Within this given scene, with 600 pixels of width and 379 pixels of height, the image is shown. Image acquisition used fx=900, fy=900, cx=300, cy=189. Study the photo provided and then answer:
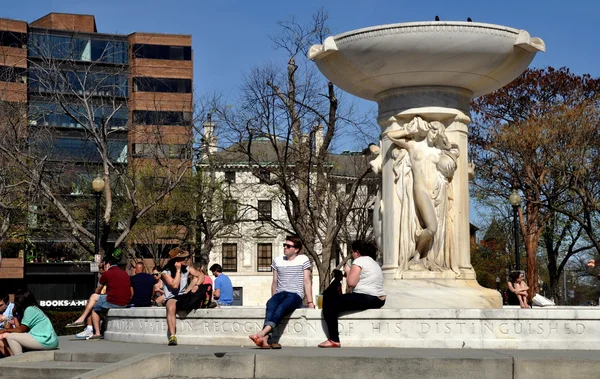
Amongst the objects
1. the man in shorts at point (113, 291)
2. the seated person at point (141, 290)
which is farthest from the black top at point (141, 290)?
the man in shorts at point (113, 291)

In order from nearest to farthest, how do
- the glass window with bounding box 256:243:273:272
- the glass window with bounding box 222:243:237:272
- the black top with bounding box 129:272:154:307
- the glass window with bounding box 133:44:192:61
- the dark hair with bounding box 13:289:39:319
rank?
the dark hair with bounding box 13:289:39:319, the black top with bounding box 129:272:154:307, the glass window with bounding box 133:44:192:61, the glass window with bounding box 222:243:237:272, the glass window with bounding box 256:243:273:272

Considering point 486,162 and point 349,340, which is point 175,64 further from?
point 349,340

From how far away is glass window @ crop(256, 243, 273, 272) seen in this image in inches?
2891

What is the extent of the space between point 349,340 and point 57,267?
54.7 m

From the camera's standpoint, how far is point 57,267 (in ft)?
206

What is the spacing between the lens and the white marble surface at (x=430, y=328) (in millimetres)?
10898

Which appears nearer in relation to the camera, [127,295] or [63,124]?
[127,295]

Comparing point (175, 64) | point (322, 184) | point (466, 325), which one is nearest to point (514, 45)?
point (466, 325)

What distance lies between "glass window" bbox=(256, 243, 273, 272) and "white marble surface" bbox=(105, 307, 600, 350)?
201 ft

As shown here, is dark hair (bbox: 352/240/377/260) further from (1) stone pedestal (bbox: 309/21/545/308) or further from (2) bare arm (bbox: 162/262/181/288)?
(2) bare arm (bbox: 162/262/181/288)

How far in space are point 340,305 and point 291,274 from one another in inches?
29.3

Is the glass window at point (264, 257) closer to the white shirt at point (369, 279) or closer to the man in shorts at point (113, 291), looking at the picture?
the man in shorts at point (113, 291)

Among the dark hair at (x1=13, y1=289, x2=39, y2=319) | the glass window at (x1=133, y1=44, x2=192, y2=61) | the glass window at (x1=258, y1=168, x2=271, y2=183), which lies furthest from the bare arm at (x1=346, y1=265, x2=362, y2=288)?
the glass window at (x1=133, y1=44, x2=192, y2=61)

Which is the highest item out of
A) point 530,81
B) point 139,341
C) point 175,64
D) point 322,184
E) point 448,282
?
point 175,64
